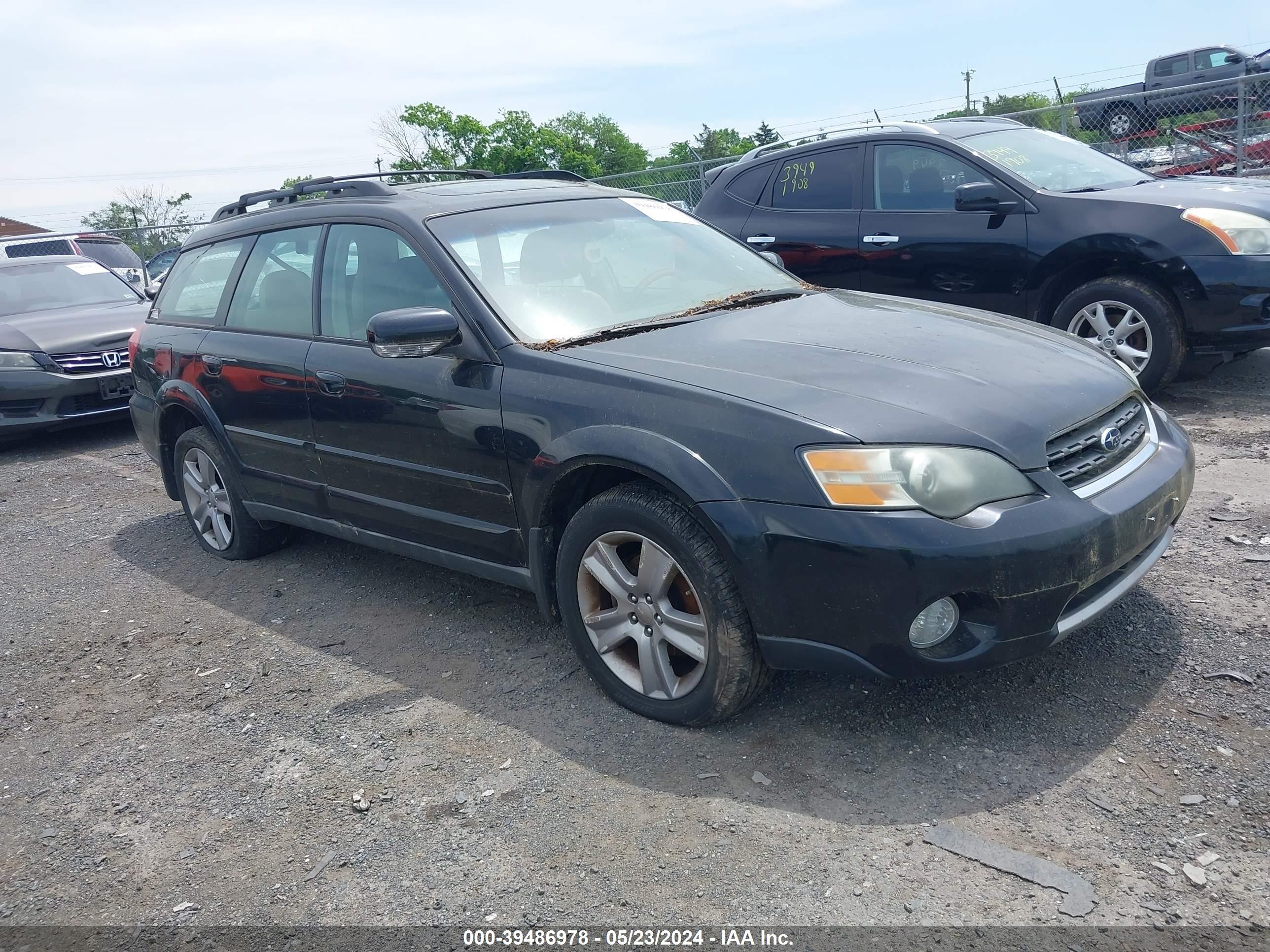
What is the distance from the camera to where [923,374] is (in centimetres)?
312

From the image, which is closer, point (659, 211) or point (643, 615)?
point (643, 615)

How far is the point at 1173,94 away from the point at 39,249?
43.8 feet

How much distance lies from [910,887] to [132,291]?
9737mm

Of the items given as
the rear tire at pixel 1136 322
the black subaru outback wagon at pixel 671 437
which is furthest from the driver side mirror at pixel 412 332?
the rear tire at pixel 1136 322

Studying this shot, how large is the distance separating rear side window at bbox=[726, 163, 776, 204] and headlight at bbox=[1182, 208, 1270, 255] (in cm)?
290

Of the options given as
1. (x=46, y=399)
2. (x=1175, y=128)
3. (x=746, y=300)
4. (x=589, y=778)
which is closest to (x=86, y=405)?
(x=46, y=399)

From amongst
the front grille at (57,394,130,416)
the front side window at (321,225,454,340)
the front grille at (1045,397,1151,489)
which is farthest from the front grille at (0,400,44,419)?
the front grille at (1045,397,1151,489)

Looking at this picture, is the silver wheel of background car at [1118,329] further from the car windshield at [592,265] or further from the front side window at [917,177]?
the car windshield at [592,265]

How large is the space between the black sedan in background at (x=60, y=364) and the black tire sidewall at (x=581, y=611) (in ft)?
20.7

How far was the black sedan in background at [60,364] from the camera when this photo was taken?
8375 millimetres

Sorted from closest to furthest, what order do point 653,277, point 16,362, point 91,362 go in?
point 653,277 → point 16,362 → point 91,362

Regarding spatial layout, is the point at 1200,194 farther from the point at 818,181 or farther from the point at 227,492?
the point at 227,492

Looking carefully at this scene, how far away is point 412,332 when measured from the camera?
3.52 m

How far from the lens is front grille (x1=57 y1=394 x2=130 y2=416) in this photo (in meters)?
8.48
